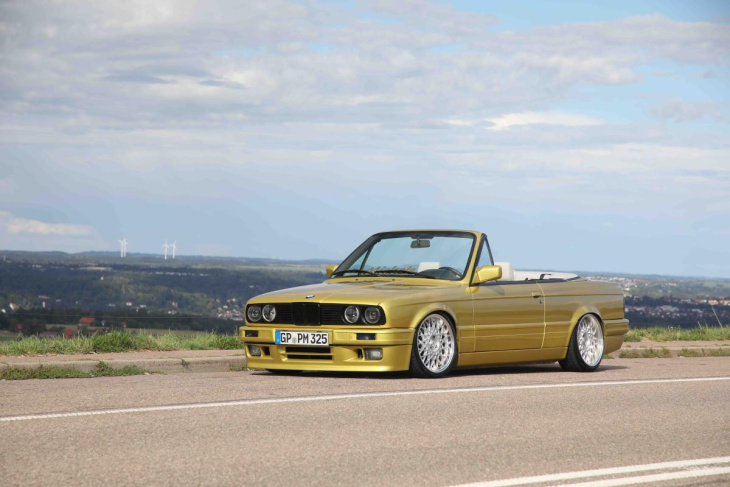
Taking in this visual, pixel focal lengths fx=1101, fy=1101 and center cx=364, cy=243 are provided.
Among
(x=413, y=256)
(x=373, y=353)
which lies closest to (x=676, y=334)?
(x=413, y=256)

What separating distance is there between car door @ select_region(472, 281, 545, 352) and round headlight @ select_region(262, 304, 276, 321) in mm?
2176

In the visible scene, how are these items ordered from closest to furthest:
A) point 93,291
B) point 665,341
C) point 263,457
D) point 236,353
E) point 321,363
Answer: point 263,457 → point 321,363 → point 236,353 → point 665,341 → point 93,291

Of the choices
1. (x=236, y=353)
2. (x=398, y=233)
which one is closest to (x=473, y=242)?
(x=398, y=233)

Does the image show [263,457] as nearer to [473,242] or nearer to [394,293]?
[394,293]

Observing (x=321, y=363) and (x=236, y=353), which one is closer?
(x=321, y=363)

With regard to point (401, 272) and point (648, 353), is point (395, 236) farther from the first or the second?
point (648, 353)

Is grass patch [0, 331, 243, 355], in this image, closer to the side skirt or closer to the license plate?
the license plate

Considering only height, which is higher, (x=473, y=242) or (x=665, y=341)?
(x=473, y=242)

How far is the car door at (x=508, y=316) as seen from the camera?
1198 centimetres

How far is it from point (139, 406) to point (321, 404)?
143cm

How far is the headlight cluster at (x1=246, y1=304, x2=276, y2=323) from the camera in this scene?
37.9ft

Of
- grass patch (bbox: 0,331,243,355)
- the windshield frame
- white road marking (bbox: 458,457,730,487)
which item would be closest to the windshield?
the windshield frame

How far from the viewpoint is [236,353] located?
46.6 feet

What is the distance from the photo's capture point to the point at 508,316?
12328 mm
